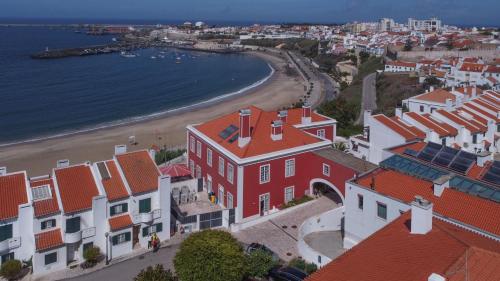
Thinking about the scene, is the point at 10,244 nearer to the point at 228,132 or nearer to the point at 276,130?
the point at 228,132

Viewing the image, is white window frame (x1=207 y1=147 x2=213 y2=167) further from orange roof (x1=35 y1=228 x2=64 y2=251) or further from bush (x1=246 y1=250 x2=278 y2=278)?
bush (x1=246 y1=250 x2=278 y2=278)

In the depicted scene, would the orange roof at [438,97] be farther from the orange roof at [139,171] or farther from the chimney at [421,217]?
the chimney at [421,217]

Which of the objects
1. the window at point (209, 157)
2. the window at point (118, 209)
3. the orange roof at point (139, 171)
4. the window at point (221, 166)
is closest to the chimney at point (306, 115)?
the window at point (209, 157)

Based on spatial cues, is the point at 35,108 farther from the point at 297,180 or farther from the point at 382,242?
the point at 382,242

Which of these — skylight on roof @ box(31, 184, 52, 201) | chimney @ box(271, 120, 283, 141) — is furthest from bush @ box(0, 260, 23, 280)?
chimney @ box(271, 120, 283, 141)

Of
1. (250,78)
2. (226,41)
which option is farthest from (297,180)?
(226,41)
